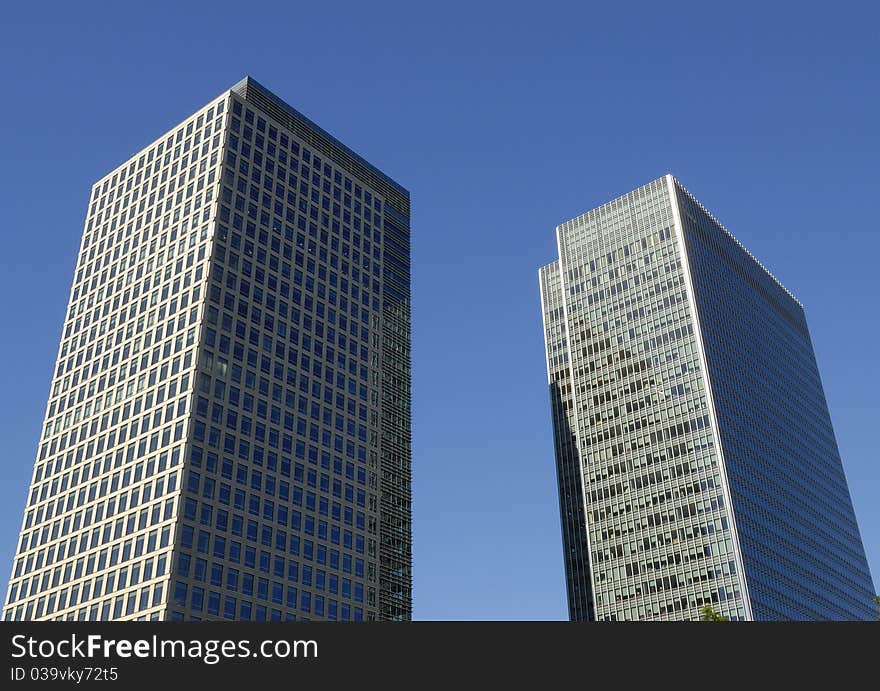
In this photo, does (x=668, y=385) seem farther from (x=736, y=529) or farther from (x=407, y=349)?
(x=407, y=349)

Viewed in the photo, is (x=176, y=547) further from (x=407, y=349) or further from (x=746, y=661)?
(x=746, y=661)

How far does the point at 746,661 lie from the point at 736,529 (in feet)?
461

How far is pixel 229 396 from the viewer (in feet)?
441

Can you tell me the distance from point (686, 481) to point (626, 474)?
556 inches

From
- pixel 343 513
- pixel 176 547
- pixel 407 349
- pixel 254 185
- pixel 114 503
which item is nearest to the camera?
pixel 176 547

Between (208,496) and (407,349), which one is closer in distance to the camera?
(208,496)

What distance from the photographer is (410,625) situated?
1547 inches

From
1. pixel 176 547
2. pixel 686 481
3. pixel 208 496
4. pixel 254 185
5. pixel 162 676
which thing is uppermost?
pixel 254 185

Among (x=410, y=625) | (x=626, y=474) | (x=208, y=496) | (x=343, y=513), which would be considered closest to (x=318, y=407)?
(x=343, y=513)

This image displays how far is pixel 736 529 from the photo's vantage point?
566 feet

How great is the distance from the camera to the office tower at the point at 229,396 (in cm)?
12488

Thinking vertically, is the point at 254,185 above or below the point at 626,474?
above

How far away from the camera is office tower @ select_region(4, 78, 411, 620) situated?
12488 centimetres

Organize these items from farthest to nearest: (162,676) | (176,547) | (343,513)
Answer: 1. (343,513)
2. (176,547)
3. (162,676)
